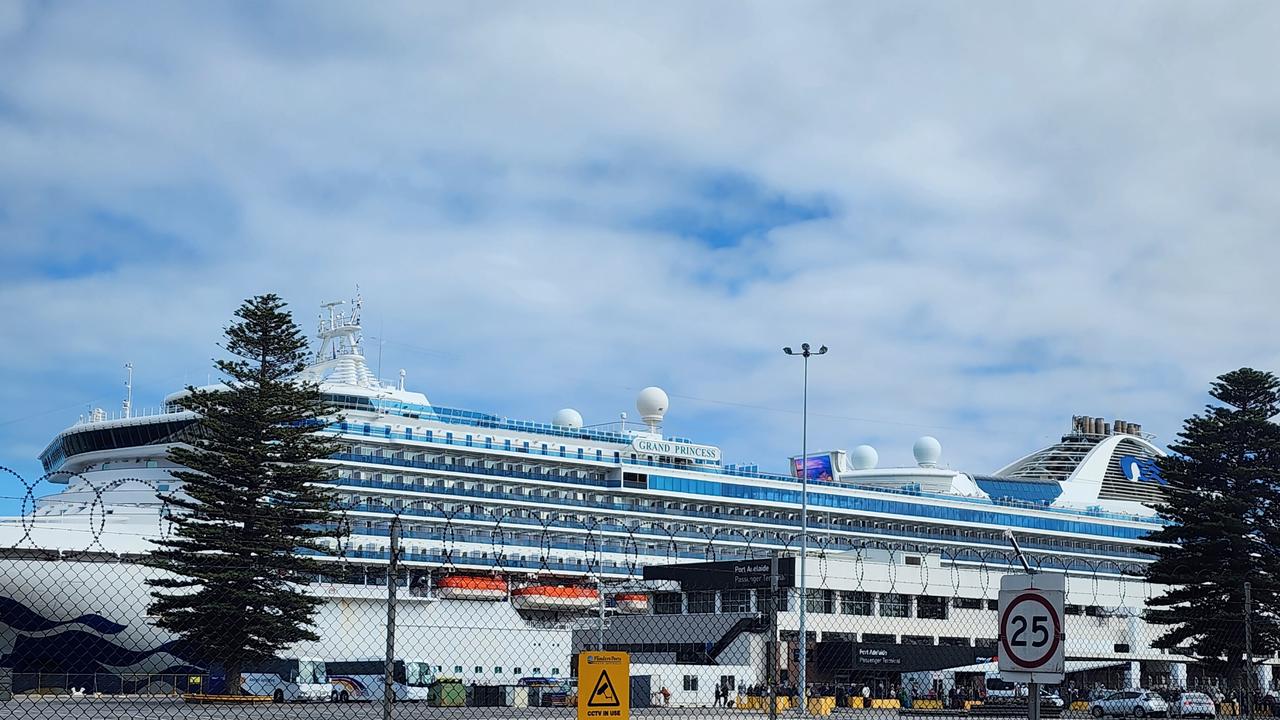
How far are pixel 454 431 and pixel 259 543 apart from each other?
117 ft

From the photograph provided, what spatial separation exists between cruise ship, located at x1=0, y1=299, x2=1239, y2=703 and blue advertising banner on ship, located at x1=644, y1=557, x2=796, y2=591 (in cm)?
78

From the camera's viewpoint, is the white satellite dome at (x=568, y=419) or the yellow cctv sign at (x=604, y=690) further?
the white satellite dome at (x=568, y=419)

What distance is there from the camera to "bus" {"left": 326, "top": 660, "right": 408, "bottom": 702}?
50719 mm

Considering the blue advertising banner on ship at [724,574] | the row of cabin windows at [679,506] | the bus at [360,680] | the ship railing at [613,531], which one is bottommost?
the bus at [360,680]

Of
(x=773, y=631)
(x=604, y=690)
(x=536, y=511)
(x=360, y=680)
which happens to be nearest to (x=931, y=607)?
(x=536, y=511)

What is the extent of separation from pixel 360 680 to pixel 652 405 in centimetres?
4305

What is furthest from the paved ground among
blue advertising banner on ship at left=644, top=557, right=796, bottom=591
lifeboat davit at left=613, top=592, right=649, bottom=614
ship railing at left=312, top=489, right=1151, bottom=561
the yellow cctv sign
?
lifeboat davit at left=613, top=592, right=649, bottom=614

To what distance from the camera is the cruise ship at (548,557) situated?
56.2 metres

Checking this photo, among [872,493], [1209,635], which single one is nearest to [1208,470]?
[1209,635]

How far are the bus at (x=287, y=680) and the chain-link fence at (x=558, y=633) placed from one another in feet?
0.52

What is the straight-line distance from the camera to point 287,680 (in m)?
55.9

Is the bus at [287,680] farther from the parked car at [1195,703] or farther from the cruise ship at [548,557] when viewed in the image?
the parked car at [1195,703]

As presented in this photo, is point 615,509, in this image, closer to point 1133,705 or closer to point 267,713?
point 1133,705

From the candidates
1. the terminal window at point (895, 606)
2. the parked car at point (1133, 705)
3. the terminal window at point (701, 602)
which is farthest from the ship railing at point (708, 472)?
the parked car at point (1133, 705)
